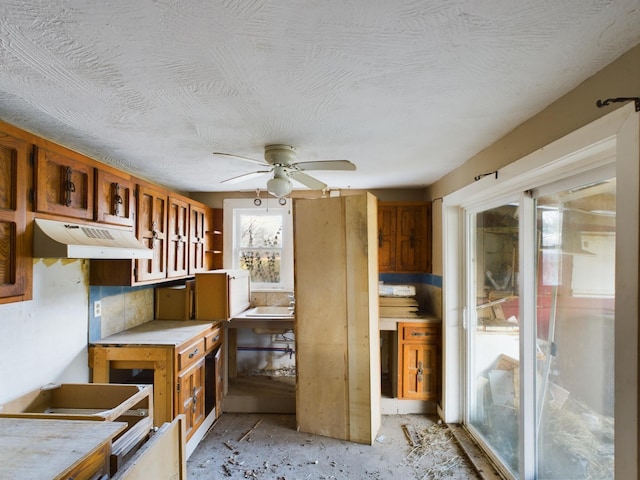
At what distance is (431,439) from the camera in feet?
9.16

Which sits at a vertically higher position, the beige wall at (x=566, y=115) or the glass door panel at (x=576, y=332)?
the beige wall at (x=566, y=115)

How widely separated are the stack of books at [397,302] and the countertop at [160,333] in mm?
1709

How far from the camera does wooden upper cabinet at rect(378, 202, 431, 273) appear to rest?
140 inches

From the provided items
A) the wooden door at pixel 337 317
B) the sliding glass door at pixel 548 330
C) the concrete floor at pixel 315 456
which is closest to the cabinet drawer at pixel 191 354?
the concrete floor at pixel 315 456

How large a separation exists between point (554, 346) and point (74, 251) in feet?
8.59

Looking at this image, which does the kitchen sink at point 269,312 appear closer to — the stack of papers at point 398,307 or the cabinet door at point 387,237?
the stack of papers at point 398,307

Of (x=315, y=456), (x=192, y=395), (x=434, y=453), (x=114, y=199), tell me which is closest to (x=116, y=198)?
(x=114, y=199)

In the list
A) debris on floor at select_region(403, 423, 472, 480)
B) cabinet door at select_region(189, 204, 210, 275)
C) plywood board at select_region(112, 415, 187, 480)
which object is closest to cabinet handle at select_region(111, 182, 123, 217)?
cabinet door at select_region(189, 204, 210, 275)

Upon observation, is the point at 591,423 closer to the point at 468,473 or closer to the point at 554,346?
the point at 554,346

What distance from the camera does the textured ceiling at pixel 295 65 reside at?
3.15 ft

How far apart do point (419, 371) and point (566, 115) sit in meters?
2.51

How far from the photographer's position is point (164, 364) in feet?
7.89

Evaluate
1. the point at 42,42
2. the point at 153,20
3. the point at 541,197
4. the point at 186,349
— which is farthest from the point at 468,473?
the point at 42,42

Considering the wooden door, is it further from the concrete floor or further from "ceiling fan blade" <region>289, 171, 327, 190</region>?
"ceiling fan blade" <region>289, 171, 327, 190</region>
